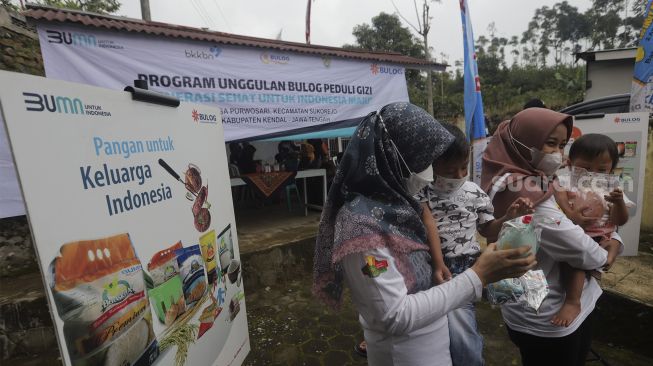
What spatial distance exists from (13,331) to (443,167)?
12.0 ft

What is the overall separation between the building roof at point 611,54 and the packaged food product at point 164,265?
44.9 ft

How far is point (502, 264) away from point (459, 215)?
1.88 feet

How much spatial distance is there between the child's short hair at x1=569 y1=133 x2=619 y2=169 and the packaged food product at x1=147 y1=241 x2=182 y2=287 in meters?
2.02

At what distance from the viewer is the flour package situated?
1140mm

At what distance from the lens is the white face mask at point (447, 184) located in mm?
1629

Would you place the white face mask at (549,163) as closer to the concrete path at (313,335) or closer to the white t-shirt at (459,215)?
the white t-shirt at (459,215)

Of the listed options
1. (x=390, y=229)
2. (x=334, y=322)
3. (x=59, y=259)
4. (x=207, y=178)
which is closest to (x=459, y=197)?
(x=390, y=229)

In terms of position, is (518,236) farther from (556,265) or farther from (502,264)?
(556,265)

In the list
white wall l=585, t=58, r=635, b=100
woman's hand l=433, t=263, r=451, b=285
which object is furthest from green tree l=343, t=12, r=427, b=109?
woman's hand l=433, t=263, r=451, b=285

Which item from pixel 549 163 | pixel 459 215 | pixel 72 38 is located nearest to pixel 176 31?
pixel 72 38

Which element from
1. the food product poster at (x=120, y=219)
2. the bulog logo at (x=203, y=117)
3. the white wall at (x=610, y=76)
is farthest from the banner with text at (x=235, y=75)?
the white wall at (x=610, y=76)

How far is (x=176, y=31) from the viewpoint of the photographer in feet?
11.2

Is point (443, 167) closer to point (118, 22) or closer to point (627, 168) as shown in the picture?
point (627, 168)

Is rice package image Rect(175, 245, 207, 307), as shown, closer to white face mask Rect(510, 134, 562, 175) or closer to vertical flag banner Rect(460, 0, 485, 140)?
white face mask Rect(510, 134, 562, 175)
